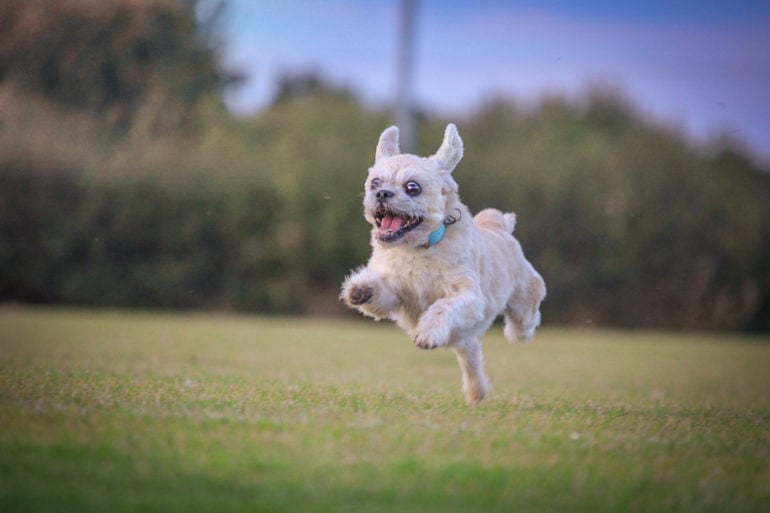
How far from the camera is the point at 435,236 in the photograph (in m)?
6.61

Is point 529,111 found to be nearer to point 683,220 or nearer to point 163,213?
point 683,220

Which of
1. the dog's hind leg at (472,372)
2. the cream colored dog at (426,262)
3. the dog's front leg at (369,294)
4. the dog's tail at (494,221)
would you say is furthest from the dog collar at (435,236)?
the dog's tail at (494,221)

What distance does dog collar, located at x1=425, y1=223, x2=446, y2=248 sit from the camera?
6578 mm

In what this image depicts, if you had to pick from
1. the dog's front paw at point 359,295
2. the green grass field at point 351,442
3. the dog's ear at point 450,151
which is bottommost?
the green grass field at point 351,442

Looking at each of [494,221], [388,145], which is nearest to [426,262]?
[388,145]

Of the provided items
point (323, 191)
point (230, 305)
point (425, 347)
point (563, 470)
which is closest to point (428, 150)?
point (323, 191)

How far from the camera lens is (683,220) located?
23.0 meters

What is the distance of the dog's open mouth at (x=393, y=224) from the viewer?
6.35m

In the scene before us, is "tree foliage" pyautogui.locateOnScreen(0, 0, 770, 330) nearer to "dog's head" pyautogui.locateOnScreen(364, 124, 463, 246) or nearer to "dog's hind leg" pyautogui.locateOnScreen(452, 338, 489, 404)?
"dog's hind leg" pyautogui.locateOnScreen(452, 338, 489, 404)

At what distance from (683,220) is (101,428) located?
20.1 meters

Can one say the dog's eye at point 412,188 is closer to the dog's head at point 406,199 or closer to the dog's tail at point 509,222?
the dog's head at point 406,199

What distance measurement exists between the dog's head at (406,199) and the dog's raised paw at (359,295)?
0.34 metres

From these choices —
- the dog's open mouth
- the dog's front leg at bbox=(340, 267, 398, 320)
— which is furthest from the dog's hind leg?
the dog's open mouth

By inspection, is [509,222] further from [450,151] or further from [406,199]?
[406,199]
